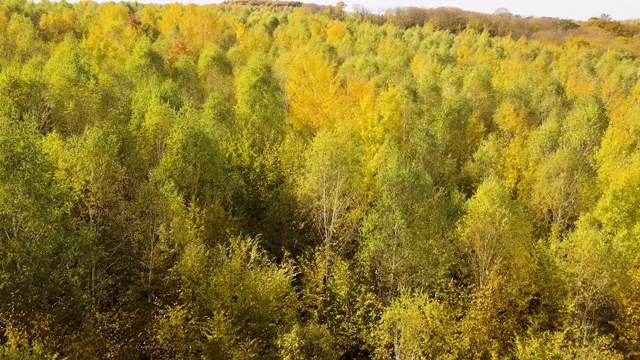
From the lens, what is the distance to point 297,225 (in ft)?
157

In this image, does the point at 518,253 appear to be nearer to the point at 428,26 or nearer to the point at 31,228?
the point at 31,228

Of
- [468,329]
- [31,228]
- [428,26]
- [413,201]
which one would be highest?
[428,26]

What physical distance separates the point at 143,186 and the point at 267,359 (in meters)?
14.6

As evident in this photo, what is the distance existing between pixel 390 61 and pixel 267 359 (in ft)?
279

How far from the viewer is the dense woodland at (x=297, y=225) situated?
29078 millimetres

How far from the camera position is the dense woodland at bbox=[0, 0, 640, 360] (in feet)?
95.4

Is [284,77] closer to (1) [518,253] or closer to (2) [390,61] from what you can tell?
(2) [390,61]

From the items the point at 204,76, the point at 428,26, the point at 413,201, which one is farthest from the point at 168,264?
the point at 428,26

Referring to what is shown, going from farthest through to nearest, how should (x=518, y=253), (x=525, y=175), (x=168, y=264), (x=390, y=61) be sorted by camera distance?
(x=390, y=61) < (x=525, y=175) < (x=518, y=253) < (x=168, y=264)

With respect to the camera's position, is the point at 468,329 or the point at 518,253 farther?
the point at 518,253

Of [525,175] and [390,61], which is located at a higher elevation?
[390,61]

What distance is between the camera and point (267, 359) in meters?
30.5

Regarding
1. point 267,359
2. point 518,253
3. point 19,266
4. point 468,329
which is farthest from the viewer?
point 518,253

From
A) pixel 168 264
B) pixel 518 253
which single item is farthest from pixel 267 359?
pixel 518 253
